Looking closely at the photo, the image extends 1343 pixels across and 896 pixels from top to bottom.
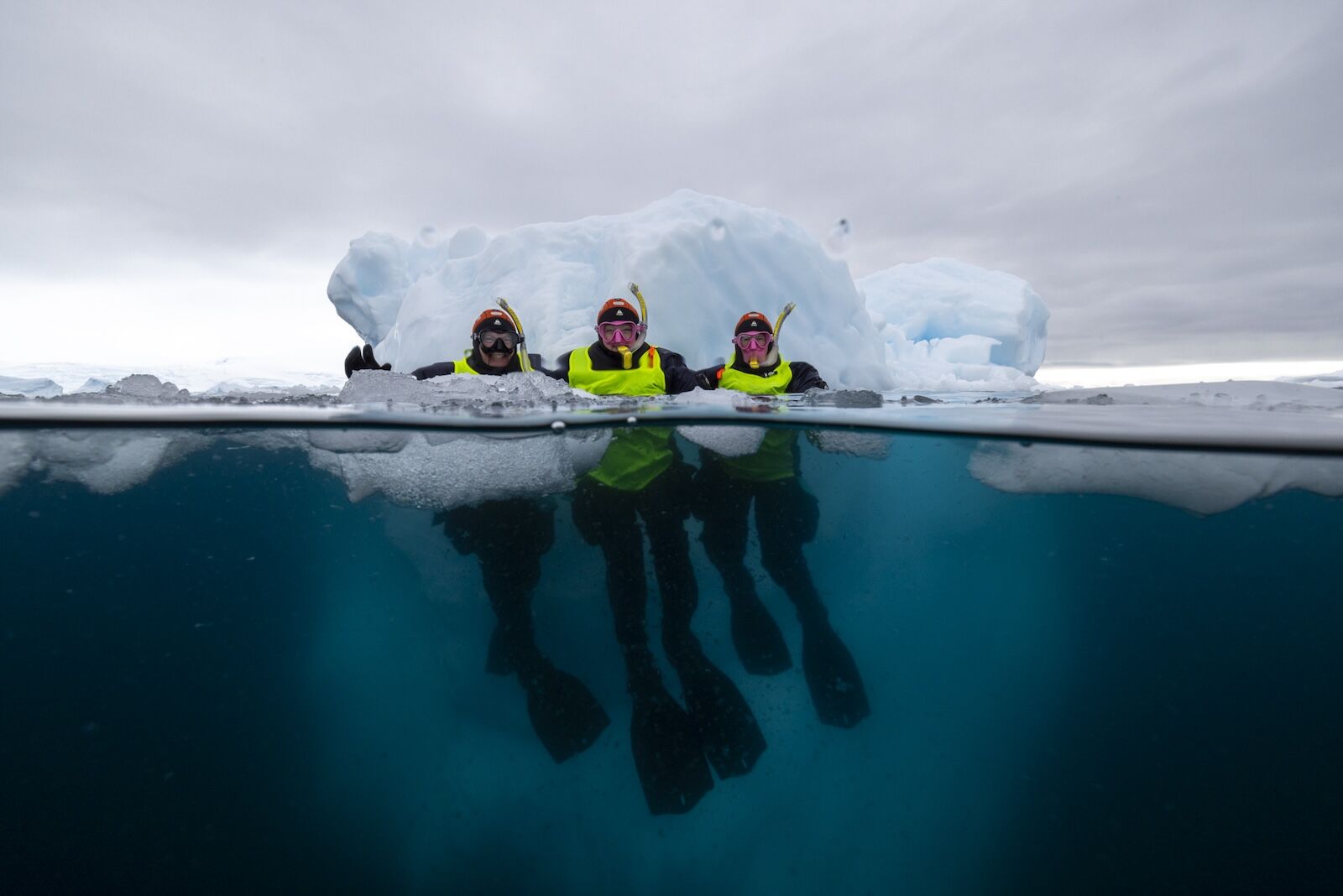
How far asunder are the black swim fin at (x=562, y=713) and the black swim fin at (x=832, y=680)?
220 cm

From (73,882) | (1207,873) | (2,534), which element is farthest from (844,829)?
(2,534)

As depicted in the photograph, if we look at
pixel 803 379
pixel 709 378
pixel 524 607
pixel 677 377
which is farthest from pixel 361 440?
pixel 803 379

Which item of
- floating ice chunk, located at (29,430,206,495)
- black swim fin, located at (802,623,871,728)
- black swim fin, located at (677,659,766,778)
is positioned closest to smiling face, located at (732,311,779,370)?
black swim fin, located at (802,623,871,728)

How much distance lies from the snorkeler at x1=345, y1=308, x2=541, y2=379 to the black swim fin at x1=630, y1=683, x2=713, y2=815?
527cm

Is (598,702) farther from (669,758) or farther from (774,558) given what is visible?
(774,558)

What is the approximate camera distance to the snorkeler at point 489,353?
8539 mm

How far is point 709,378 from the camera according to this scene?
410 inches

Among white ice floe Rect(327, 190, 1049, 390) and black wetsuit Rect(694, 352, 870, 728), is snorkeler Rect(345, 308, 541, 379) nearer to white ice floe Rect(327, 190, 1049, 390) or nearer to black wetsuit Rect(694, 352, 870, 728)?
black wetsuit Rect(694, 352, 870, 728)

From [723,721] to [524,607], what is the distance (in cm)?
219

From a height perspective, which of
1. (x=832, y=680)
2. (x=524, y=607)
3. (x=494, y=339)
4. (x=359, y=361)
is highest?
(x=494, y=339)

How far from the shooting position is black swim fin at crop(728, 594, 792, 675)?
20.0 ft

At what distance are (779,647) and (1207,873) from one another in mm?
4225

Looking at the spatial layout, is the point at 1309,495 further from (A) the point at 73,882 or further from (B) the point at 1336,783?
(A) the point at 73,882

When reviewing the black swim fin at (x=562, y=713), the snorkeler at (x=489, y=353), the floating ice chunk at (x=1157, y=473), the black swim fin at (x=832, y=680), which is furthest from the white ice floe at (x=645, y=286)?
Answer: the black swim fin at (x=562, y=713)
